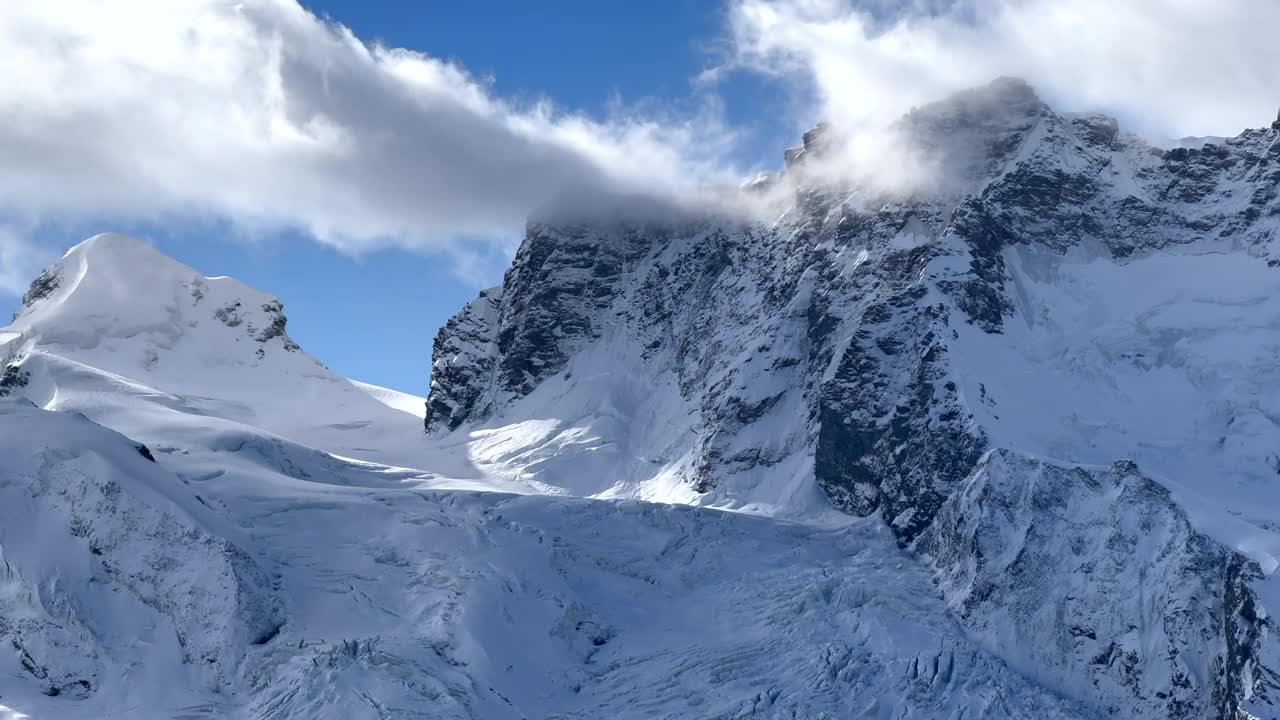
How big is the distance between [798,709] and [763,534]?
2703 cm

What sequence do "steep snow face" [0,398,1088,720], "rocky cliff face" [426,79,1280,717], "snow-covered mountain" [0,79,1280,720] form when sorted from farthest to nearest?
"rocky cliff face" [426,79,1280,717] < "snow-covered mountain" [0,79,1280,720] < "steep snow face" [0,398,1088,720]

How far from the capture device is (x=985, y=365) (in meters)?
139

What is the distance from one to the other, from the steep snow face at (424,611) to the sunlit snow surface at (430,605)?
179mm

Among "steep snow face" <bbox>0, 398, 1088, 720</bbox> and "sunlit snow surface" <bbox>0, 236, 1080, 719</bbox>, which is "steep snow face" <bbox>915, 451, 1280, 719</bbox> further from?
"sunlit snow surface" <bbox>0, 236, 1080, 719</bbox>

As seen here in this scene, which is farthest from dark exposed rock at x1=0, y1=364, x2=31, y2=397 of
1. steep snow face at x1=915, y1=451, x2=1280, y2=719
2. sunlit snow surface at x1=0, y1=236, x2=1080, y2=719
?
steep snow face at x1=915, y1=451, x2=1280, y2=719

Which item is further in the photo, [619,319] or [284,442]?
[619,319]

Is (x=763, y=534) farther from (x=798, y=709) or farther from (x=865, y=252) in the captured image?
(x=865, y=252)

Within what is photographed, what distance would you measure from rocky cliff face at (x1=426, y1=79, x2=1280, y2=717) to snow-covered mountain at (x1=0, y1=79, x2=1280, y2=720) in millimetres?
342

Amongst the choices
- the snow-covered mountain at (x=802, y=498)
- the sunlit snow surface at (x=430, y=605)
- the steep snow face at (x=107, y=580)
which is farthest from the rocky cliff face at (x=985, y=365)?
the steep snow face at (x=107, y=580)

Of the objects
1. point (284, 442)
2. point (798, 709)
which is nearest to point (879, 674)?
point (798, 709)

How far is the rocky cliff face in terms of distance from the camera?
11462 cm

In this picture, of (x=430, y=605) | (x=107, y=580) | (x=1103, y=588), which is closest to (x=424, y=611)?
(x=430, y=605)

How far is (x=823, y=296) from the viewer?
158375 mm

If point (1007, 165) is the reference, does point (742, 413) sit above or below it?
below
